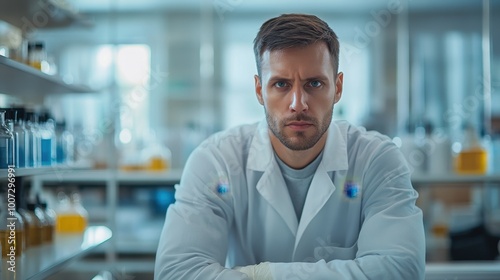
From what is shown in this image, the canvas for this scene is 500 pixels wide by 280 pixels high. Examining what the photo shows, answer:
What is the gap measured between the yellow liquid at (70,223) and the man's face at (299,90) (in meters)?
1.17

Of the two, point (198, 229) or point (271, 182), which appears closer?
point (198, 229)

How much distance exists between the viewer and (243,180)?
4.65 feet

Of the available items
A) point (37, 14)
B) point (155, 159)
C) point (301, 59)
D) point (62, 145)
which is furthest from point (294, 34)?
point (155, 159)

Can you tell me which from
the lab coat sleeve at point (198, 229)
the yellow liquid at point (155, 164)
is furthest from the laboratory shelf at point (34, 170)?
the yellow liquid at point (155, 164)

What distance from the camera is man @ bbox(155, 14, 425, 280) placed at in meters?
1.24

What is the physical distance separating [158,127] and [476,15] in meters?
2.14

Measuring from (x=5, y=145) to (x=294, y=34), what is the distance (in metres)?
0.78

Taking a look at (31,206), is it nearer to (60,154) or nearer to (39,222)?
(39,222)

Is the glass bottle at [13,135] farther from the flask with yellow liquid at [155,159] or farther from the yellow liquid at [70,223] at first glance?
the flask with yellow liquid at [155,159]

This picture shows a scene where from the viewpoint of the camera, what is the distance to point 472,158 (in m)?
2.46

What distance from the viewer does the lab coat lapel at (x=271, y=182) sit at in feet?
4.54

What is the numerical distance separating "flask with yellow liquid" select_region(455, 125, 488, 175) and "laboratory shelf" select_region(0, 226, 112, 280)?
5.21ft

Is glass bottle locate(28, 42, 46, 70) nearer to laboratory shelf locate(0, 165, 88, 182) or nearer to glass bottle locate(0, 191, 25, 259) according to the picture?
laboratory shelf locate(0, 165, 88, 182)

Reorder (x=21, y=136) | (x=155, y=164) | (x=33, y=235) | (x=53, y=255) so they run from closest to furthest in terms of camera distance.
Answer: (x=21, y=136) → (x=53, y=255) → (x=33, y=235) → (x=155, y=164)
